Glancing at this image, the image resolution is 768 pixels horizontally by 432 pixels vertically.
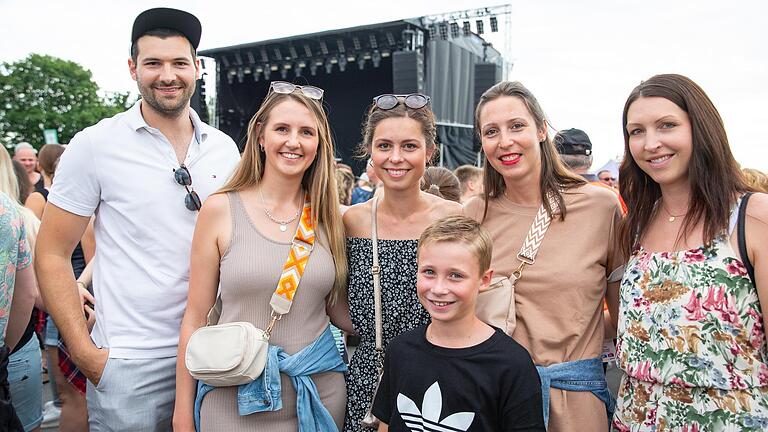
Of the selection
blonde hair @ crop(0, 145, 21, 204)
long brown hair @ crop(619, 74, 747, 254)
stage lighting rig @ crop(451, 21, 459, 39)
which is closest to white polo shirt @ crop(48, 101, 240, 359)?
blonde hair @ crop(0, 145, 21, 204)

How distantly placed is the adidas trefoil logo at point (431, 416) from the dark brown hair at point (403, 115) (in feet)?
3.72

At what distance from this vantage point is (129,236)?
237 cm

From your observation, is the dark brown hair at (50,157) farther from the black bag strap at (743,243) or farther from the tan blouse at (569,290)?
the black bag strap at (743,243)

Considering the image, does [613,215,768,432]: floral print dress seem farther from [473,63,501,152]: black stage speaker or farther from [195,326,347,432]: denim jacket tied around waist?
[473,63,501,152]: black stage speaker

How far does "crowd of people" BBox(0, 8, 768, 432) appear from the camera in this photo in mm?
1859

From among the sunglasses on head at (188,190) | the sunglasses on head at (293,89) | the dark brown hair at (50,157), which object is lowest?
the dark brown hair at (50,157)

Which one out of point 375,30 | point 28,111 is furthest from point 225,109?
point 28,111

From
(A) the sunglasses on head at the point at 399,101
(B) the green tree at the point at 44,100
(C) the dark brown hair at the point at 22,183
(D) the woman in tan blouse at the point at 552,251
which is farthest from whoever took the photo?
(B) the green tree at the point at 44,100

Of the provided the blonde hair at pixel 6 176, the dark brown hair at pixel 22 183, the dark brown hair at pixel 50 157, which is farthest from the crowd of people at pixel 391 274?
the dark brown hair at pixel 50 157

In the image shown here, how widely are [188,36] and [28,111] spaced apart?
43993mm

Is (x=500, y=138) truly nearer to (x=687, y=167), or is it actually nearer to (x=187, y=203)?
(x=687, y=167)

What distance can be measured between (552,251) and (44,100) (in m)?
46.2

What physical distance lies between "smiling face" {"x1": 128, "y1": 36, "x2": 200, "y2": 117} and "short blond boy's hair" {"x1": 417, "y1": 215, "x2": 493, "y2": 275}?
1.28 metres

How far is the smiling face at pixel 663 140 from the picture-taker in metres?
1.96
